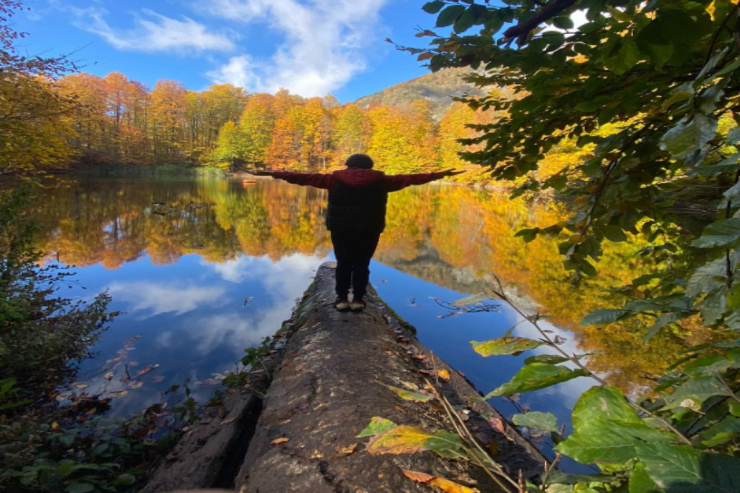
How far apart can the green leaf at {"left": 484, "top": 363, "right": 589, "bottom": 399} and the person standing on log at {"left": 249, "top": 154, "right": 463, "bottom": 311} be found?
9.98 feet

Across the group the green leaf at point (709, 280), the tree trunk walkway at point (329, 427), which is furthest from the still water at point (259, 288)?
the tree trunk walkway at point (329, 427)

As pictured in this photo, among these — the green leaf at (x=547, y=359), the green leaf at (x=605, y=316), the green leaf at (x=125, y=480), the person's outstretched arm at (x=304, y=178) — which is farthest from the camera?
the person's outstretched arm at (x=304, y=178)

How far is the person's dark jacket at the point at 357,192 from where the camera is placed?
3664 mm

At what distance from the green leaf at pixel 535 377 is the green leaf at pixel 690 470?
6.2 inches

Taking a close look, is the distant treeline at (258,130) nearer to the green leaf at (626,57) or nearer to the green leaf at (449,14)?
the green leaf at (449,14)

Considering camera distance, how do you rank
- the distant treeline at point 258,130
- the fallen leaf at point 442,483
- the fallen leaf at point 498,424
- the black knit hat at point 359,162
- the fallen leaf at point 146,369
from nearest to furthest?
the fallen leaf at point 442,483 < the fallen leaf at point 498,424 < the black knit hat at point 359,162 < the fallen leaf at point 146,369 < the distant treeline at point 258,130

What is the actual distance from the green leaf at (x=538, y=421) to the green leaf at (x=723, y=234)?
47cm

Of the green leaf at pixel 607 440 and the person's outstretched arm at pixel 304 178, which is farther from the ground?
the person's outstretched arm at pixel 304 178

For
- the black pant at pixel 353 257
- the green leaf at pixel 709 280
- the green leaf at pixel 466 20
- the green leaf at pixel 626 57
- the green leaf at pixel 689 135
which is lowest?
the black pant at pixel 353 257

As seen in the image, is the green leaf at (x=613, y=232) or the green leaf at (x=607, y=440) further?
the green leaf at (x=613, y=232)

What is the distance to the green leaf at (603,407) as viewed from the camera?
54cm

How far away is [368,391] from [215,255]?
897cm

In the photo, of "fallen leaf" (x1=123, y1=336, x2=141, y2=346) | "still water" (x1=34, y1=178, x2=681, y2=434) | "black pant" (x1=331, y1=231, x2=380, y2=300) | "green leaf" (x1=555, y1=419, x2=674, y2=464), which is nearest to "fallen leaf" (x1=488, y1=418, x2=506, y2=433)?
"still water" (x1=34, y1=178, x2=681, y2=434)

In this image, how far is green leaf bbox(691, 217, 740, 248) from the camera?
532 millimetres
